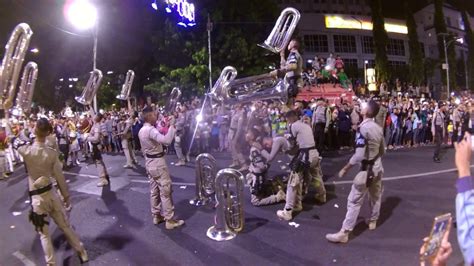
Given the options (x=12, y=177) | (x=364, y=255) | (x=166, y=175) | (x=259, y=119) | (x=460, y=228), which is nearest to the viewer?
→ (x=460, y=228)

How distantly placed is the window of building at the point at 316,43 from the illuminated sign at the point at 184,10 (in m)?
24.6

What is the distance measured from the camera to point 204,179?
26.0 feet

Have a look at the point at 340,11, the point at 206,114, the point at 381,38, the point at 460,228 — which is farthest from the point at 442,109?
the point at 340,11

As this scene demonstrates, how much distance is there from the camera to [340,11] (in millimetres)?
52000

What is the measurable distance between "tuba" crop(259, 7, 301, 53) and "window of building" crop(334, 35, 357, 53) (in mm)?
40039

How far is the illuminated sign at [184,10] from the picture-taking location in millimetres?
22845

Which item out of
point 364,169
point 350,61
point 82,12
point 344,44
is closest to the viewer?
point 364,169

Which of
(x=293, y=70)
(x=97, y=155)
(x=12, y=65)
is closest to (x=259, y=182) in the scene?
(x=293, y=70)

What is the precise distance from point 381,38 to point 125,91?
1021 inches

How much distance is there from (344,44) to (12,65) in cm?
4512

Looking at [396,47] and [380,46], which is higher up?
[396,47]

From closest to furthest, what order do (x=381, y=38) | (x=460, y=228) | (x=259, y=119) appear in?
(x=460, y=228) → (x=259, y=119) → (x=381, y=38)

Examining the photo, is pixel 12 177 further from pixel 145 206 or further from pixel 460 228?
pixel 460 228

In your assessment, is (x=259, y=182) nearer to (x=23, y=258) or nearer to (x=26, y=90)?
(x=23, y=258)
